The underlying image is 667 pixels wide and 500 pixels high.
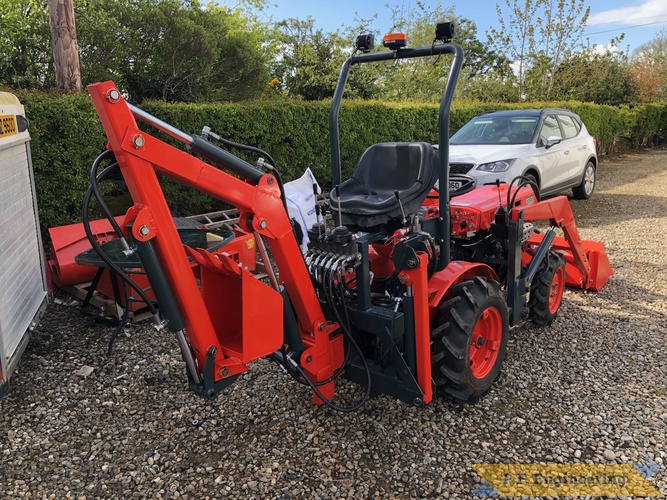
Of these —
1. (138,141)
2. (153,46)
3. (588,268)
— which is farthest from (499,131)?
(138,141)

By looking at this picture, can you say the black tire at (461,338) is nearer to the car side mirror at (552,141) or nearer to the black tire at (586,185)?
the car side mirror at (552,141)

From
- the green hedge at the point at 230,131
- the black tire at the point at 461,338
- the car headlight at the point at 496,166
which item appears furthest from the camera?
the car headlight at the point at 496,166

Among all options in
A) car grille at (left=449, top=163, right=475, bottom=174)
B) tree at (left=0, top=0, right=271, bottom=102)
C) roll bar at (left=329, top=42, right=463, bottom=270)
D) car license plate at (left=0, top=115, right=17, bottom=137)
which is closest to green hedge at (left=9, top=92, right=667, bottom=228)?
car license plate at (left=0, top=115, right=17, bottom=137)

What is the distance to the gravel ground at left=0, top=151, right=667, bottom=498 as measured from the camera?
2775mm

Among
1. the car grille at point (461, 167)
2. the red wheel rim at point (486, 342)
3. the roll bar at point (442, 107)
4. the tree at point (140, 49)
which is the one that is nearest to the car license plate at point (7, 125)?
the roll bar at point (442, 107)

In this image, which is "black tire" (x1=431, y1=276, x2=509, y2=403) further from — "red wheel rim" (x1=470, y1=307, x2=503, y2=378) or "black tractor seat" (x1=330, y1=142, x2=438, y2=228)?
"black tractor seat" (x1=330, y1=142, x2=438, y2=228)

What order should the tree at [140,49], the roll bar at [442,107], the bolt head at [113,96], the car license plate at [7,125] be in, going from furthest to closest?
the tree at [140,49]
the car license plate at [7,125]
the roll bar at [442,107]
the bolt head at [113,96]

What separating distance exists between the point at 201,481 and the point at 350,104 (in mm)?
8045

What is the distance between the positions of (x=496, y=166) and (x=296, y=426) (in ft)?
19.6

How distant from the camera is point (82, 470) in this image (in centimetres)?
289

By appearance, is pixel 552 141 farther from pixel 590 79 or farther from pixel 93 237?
pixel 590 79

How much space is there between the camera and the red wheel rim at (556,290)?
180 inches

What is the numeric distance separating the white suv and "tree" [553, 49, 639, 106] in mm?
11962

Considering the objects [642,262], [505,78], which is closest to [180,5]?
[642,262]
